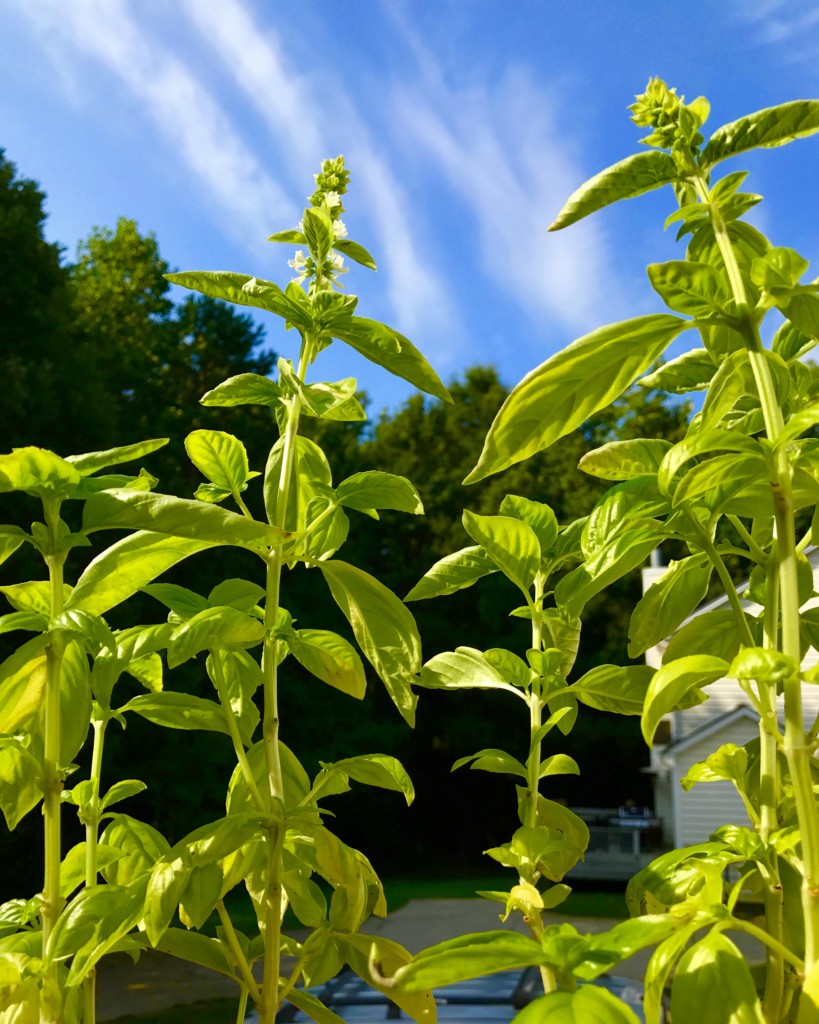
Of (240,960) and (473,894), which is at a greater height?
(240,960)

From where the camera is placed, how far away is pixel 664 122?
52cm

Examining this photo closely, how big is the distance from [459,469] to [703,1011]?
580 inches

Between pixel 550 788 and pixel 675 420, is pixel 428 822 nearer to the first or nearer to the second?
Answer: pixel 550 788

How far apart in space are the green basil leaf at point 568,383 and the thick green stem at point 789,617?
0.04 m

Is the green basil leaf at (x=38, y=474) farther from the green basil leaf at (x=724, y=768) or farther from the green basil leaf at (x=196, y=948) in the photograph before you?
the green basil leaf at (x=724, y=768)

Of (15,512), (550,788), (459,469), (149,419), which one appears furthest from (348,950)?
(459,469)

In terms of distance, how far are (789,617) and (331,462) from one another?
10488 millimetres

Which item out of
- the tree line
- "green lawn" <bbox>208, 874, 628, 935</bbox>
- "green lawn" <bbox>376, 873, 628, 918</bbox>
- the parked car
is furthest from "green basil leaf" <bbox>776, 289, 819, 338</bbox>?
"green lawn" <bbox>376, 873, 628, 918</bbox>

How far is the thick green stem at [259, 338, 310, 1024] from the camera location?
58 centimetres

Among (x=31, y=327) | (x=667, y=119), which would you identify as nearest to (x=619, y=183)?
(x=667, y=119)

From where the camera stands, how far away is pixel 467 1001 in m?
4.57

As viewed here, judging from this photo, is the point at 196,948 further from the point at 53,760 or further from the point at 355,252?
the point at 355,252

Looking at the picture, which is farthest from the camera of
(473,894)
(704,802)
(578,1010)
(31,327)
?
(473,894)

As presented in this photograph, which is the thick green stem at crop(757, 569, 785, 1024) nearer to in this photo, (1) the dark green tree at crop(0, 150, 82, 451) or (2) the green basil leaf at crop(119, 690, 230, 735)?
(2) the green basil leaf at crop(119, 690, 230, 735)
